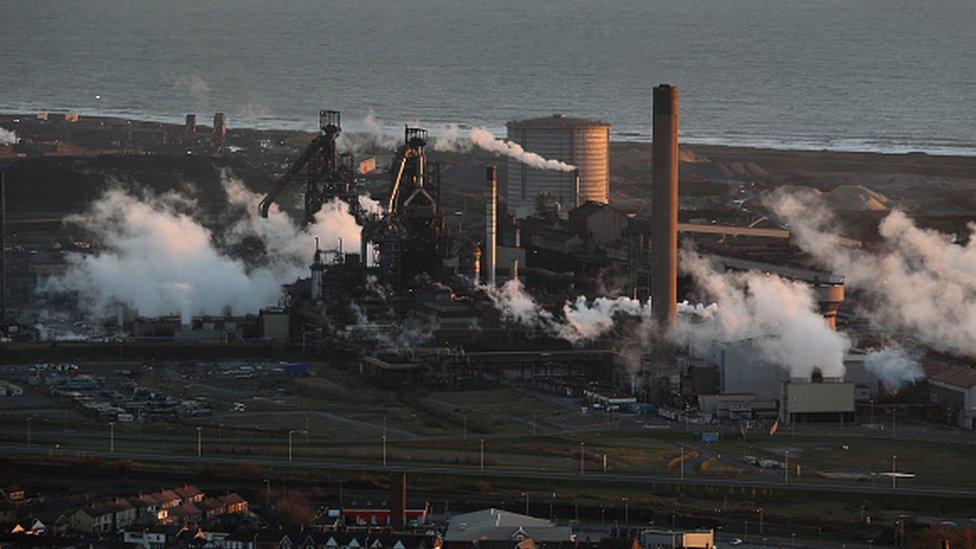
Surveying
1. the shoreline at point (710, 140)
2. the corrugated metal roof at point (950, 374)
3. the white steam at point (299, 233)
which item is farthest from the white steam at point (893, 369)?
the shoreline at point (710, 140)

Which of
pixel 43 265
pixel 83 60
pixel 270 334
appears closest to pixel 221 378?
pixel 270 334

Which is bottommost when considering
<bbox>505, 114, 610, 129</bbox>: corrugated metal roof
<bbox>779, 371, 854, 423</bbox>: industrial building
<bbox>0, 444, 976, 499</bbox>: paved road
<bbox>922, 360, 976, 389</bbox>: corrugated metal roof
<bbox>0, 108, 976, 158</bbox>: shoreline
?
<bbox>0, 444, 976, 499</bbox>: paved road

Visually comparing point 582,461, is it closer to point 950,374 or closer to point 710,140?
point 950,374

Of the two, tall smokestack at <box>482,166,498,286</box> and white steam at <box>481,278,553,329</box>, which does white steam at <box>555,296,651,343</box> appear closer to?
white steam at <box>481,278,553,329</box>

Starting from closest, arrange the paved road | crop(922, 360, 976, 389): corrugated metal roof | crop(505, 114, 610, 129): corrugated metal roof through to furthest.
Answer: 1. the paved road
2. crop(922, 360, 976, 389): corrugated metal roof
3. crop(505, 114, 610, 129): corrugated metal roof

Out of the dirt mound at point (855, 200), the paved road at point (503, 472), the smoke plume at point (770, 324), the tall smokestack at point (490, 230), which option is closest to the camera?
the paved road at point (503, 472)

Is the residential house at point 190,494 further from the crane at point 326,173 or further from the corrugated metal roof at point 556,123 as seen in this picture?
the corrugated metal roof at point 556,123

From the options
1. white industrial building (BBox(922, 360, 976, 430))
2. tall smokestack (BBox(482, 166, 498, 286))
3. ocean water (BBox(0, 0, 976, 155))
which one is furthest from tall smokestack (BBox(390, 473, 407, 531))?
ocean water (BBox(0, 0, 976, 155))
